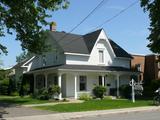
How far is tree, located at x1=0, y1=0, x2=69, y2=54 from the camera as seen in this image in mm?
20922

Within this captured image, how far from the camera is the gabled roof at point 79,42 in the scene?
44.3m

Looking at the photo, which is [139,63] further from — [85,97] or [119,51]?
[85,97]

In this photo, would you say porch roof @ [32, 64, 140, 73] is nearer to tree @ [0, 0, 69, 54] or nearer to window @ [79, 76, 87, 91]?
window @ [79, 76, 87, 91]

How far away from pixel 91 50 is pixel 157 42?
7.70 metres

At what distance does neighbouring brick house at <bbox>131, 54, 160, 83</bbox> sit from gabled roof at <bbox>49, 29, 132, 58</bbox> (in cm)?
640

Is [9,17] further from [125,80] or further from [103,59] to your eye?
[125,80]

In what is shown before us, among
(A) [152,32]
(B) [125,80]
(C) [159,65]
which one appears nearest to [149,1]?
(A) [152,32]

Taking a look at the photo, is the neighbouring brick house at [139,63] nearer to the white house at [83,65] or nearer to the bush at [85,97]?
the white house at [83,65]

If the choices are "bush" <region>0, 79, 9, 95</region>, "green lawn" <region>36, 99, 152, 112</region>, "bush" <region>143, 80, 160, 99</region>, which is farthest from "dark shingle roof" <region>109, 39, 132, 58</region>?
"green lawn" <region>36, 99, 152, 112</region>

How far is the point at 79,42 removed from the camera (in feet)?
156

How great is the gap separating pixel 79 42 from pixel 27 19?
A: 85.2 feet

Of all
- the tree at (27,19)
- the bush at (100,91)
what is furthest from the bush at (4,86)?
the tree at (27,19)

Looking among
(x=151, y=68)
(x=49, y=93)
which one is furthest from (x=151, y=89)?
(x=49, y=93)

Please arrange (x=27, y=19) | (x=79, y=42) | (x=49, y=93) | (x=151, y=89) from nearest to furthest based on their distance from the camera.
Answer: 1. (x=27, y=19)
2. (x=49, y=93)
3. (x=151, y=89)
4. (x=79, y=42)
